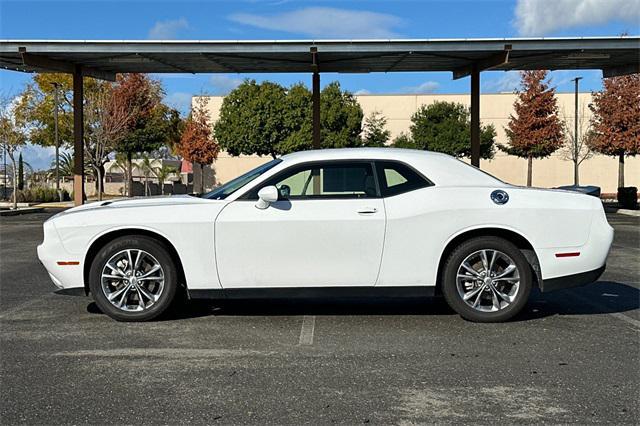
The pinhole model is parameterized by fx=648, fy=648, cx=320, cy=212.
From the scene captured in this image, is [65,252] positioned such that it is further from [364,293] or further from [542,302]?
[542,302]

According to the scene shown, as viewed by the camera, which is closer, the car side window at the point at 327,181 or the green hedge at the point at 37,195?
the car side window at the point at 327,181

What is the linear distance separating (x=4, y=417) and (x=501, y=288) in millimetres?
4127

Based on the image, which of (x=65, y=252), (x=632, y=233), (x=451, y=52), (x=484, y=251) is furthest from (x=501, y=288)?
(x=451, y=52)

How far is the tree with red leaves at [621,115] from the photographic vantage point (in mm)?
30656

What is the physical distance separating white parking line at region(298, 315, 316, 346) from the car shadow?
0.24 m

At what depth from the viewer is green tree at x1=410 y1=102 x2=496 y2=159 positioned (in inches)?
1620

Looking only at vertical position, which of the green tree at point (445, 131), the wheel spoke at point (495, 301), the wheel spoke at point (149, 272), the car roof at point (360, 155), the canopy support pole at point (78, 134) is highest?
the green tree at point (445, 131)

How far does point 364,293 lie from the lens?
5.86 m

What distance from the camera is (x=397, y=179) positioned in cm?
603

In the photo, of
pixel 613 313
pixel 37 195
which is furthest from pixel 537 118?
pixel 613 313

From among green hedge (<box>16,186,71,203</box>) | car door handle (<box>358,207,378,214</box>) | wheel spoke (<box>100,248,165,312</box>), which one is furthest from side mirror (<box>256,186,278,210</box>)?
green hedge (<box>16,186,71,203</box>)

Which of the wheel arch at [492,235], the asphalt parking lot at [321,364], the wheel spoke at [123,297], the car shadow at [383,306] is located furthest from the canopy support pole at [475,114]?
the wheel spoke at [123,297]

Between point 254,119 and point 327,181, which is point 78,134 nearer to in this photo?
point 327,181

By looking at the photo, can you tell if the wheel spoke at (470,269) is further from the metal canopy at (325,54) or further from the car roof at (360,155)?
the metal canopy at (325,54)
